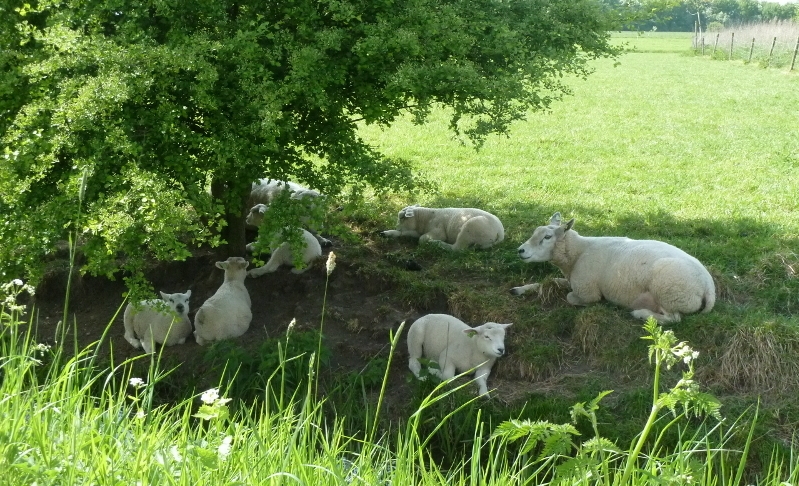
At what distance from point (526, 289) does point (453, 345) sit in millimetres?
1583

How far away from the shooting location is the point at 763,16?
2921 inches

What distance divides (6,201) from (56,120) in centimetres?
79

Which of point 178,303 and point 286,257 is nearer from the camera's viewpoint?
point 178,303

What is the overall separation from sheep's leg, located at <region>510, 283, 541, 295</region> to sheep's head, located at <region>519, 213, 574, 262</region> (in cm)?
28

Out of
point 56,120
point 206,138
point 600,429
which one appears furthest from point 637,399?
point 56,120

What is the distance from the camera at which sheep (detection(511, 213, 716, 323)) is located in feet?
25.9

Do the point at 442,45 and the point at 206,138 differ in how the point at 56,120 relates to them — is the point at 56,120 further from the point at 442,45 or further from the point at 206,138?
the point at 442,45

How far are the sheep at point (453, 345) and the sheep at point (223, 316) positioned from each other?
1798 millimetres

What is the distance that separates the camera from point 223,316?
27.3ft

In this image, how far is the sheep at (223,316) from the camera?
8297 mm

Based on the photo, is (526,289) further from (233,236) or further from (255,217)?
(255,217)

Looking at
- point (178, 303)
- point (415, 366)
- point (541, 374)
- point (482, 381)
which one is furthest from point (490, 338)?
point (178, 303)

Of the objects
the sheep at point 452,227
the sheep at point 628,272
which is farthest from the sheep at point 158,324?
the sheep at point 628,272

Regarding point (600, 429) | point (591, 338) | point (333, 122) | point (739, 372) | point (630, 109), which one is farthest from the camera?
point (630, 109)
